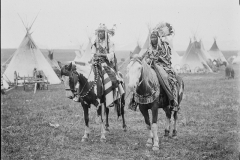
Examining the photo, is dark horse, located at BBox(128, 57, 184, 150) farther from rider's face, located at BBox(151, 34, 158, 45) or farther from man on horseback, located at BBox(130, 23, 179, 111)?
rider's face, located at BBox(151, 34, 158, 45)

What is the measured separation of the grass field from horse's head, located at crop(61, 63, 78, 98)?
1.31 meters

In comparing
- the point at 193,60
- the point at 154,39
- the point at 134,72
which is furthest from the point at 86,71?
the point at 193,60

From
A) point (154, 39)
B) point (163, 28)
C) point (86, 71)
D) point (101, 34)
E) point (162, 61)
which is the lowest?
point (86, 71)

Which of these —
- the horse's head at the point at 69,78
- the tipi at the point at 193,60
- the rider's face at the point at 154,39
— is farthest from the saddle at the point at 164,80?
the tipi at the point at 193,60

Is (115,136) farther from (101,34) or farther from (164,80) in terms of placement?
(101,34)

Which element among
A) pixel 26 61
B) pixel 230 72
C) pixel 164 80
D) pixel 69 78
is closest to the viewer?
pixel 69 78

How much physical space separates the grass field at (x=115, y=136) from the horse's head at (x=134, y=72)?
148 centimetres

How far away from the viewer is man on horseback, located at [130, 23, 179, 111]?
5816 mm

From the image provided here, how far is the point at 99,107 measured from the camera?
6.29m

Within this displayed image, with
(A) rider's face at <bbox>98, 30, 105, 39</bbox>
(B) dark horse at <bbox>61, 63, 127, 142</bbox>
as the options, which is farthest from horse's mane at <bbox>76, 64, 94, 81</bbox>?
(A) rider's face at <bbox>98, 30, 105, 39</bbox>

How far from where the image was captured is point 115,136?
6.78 m

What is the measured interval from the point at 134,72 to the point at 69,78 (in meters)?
1.51

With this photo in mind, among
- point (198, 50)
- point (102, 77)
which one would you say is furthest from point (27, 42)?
point (198, 50)

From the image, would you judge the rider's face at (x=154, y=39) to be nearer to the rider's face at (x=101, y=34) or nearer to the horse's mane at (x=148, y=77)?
the horse's mane at (x=148, y=77)
